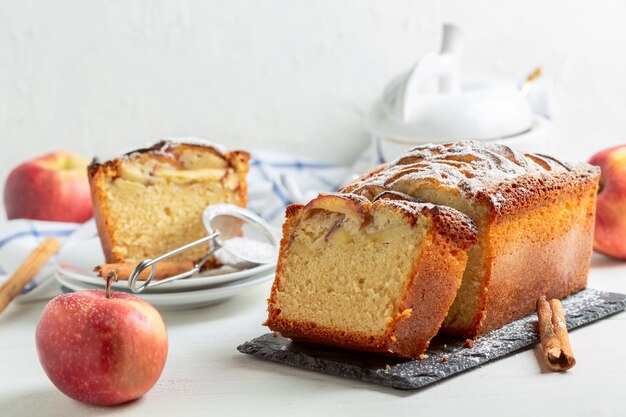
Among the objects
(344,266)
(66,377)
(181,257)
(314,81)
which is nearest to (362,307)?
(344,266)

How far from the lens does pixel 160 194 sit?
296cm

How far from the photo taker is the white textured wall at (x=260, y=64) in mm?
4445

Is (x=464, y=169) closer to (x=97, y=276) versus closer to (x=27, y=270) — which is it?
(x=97, y=276)

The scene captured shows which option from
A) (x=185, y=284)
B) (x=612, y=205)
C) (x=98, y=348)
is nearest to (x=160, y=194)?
(x=185, y=284)

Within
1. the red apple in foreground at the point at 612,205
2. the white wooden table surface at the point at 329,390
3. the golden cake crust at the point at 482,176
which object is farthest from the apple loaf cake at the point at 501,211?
the red apple in foreground at the point at 612,205

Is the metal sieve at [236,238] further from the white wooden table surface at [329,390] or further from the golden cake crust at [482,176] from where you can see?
the golden cake crust at [482,176]

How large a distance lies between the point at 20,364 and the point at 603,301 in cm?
155

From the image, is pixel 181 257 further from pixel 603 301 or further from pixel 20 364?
pixel 603 301

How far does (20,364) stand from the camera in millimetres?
2301

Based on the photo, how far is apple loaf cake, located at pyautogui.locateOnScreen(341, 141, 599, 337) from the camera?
222cm

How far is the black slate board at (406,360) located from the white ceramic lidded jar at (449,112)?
115 cm

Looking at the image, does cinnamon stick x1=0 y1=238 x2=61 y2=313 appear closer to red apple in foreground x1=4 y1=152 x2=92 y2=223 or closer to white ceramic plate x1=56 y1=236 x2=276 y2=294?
white ceramic plate x1=56 y1=236 x2=276 y2=294

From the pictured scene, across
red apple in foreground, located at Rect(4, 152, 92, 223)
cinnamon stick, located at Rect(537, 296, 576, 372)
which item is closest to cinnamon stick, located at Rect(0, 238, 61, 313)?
red apple in foreground, located at Rect(4, 152, 92, 223)

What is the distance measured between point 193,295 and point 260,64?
213cm
